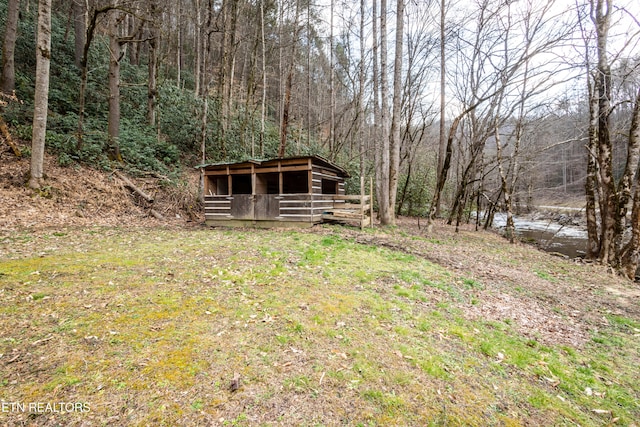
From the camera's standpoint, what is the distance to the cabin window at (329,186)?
1441cm

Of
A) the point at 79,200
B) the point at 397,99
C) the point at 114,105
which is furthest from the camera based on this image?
the point at 114,105

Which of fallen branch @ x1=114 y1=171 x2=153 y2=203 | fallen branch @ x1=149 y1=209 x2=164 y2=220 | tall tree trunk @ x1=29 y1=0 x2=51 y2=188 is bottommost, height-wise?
fallen branch @ x1=149 y1=209 x2=164 y2=220

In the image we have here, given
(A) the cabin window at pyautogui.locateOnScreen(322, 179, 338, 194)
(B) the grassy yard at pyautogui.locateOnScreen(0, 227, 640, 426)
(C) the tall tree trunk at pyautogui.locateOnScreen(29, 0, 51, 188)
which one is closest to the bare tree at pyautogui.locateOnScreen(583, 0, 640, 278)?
(B) the grassy yard at pyautogui.locateOnScreen(0, 227, 640, 426)

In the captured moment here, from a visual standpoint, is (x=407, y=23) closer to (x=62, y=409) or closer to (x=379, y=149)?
(x=379, y=149)

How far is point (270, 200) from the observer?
445 inches

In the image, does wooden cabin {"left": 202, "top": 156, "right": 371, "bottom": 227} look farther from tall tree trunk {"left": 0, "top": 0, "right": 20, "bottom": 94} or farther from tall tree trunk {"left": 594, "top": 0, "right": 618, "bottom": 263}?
tall tree trunk {"left": 0, "top": 0, "right": 20, "bottom": 94}

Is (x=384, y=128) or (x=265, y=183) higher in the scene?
(x=384, y=128)

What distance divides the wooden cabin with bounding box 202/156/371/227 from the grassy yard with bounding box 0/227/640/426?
5352 millimetres

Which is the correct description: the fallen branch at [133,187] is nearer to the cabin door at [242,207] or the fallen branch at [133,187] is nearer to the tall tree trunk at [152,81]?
the cabin door at [242,207]

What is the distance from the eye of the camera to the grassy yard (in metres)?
2.10

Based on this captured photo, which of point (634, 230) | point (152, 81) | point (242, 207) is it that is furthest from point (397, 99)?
point (152, 81)

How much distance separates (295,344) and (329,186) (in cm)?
1257

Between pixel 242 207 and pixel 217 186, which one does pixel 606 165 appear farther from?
pixel 217 186

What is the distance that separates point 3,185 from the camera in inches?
323
